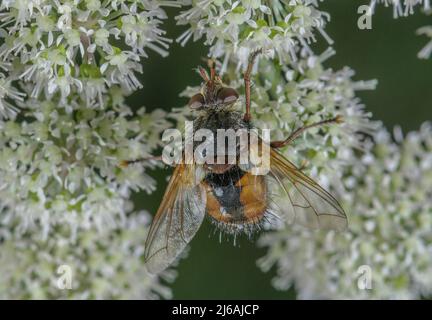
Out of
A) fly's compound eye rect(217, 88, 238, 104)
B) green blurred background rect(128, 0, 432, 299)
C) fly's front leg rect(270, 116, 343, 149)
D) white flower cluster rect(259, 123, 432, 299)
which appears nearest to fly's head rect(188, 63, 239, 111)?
fly's compound eye rect(217, 88, 238, 104)

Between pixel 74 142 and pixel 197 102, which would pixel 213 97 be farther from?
pixel 74 142

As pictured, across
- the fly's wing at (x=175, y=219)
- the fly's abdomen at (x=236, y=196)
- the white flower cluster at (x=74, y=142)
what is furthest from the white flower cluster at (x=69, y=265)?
the fly's abdomen at (x=236, y=196)

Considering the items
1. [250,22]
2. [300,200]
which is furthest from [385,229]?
[250,22]

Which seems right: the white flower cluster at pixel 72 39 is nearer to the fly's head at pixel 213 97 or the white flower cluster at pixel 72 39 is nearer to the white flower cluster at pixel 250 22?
the white flower cluster at pixel 250 22

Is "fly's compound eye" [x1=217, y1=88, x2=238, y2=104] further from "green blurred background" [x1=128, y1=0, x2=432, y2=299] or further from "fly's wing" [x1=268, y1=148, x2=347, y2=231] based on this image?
"green blurred background" [x1=128, y1=0, x2=432, y2=299]

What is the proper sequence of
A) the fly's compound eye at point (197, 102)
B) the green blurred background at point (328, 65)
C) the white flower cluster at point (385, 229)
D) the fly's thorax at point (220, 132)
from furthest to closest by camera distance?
the green blurred background at point (328, 65), the white flower cluster at point (385, 229), the fly's compound eye at point (197, 102), the fly's thorax at point (220, 132)

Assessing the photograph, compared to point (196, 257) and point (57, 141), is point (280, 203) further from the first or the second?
point (196, 257)
